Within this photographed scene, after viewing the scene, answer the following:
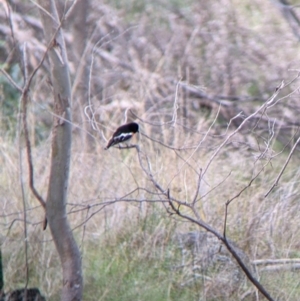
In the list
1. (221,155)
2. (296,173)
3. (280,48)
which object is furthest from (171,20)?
(296,173)

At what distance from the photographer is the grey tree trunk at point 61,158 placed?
11.9 feet

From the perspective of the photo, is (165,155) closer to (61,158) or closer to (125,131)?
(125,131)

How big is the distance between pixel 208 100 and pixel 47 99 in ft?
5.65

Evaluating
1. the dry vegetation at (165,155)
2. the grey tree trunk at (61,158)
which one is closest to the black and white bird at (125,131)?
the dry vegetation at (165,155)

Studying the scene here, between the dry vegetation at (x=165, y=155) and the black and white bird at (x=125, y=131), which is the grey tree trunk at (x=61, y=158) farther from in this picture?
the black and white bird at (x=125, y=131)

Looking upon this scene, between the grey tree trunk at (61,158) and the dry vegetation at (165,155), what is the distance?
130 mm

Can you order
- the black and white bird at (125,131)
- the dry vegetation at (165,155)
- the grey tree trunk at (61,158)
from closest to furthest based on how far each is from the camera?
the grey tree trunk at (61,158), the black and white bird at (125,131), the dry vegetation at (165,155)

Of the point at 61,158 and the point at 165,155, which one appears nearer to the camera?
the point at 61,158

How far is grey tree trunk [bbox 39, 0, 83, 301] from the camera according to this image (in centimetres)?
362

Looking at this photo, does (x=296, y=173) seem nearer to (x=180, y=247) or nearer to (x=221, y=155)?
(x=221, y=155)

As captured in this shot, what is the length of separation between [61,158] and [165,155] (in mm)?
2054

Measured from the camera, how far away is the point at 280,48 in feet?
26.2

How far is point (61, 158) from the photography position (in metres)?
3.72

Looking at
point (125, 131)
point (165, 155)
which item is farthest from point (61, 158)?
point (165, 155)
